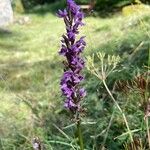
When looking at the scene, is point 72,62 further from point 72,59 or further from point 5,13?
point 5,13

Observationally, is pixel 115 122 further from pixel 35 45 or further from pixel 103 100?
pixel 35 45

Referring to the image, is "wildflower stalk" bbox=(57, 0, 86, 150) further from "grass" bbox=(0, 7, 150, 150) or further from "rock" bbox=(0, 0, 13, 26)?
"rock" bbox=(0, 0, 13, 26)

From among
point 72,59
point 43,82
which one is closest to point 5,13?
point 43,82

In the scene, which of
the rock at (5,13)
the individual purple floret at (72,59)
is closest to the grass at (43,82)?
the individual purple floret at (72,59)

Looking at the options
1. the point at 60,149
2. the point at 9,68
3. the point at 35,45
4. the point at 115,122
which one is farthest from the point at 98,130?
the point at 35,45

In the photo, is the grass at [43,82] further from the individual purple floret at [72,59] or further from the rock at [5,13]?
the rock at [5,13]

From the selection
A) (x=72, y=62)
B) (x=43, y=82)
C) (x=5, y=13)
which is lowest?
(x=5, y=13)

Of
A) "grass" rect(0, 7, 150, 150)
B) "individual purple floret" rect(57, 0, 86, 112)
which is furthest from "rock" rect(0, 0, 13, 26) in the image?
"individual purple floret" rect(57, 0, 86, 112)

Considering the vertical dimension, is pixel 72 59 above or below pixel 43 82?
above
